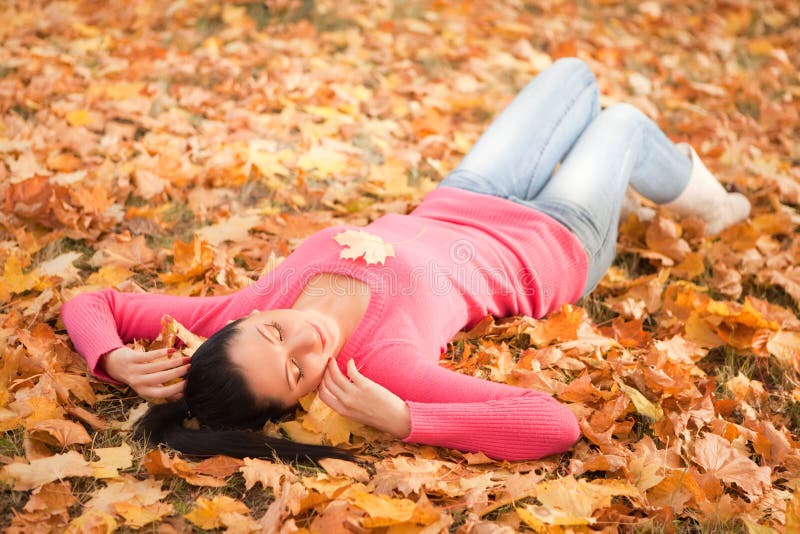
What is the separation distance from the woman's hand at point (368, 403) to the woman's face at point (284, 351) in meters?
0.10

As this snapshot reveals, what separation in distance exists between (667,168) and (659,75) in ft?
7.71

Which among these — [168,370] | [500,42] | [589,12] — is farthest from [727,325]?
[589,12]

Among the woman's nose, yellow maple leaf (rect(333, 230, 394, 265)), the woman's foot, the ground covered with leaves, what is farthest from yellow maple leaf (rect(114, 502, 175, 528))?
the woman's foot

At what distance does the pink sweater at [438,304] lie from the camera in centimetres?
225

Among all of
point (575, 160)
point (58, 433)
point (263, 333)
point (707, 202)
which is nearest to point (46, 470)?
point (58, 433)

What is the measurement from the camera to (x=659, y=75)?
5527mm

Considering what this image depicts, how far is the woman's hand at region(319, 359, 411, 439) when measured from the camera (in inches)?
88.7

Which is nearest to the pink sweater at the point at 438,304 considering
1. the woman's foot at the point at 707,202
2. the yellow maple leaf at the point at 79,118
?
the woman's foot at the point at 707,202

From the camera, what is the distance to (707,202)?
11.8ft

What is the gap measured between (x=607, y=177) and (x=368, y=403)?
1680mm

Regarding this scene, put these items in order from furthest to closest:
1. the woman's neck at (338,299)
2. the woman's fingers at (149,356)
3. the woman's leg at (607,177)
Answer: the woman's leg at (607,177), the woman's neck at (338,299), the woman's fingers at (149,356)

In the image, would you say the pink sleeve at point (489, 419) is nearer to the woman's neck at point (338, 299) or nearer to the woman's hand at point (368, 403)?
the woman's hand at point (368, 403)

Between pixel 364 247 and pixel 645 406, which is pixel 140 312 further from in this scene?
pixel 645 406

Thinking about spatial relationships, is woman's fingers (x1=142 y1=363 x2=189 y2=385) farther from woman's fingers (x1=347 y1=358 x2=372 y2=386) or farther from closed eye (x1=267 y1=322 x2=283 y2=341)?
woman's fingers (x1=347 y1=358 x2=372 y2=386)
